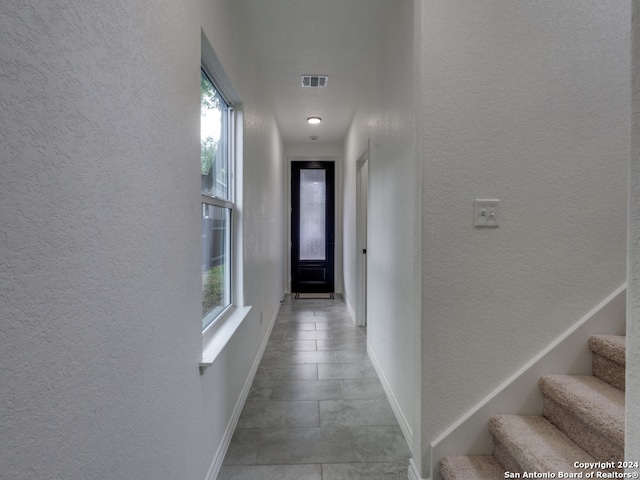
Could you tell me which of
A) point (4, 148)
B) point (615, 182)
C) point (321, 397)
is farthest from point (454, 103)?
point (321, 397)

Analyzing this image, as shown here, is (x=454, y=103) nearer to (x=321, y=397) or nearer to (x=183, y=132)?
(x=183, y=132)

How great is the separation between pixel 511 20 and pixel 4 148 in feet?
6.05

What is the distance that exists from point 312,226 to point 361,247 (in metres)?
1.83

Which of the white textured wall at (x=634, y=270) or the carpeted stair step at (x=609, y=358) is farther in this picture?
the carpeted stair step at (x=609, y=358)

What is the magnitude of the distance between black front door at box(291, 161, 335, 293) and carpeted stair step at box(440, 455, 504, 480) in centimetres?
456

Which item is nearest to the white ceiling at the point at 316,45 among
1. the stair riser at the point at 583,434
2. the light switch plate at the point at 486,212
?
the light switch plate at the point at 486,212

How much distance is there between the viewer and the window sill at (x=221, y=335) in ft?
4.89

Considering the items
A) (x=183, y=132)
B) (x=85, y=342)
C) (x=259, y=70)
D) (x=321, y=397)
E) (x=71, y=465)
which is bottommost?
(x=321, y=397)

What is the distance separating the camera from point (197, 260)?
1.40 m

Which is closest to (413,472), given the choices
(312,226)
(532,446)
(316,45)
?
(532,446)

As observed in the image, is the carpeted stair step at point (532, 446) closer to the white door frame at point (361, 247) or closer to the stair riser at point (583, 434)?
the stair riser at point (583, 434)

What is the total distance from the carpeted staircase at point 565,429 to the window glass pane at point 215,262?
135cm

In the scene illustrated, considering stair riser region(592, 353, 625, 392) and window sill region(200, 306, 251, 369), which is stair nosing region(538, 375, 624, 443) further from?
window sill region(200, 306, 251, 369)

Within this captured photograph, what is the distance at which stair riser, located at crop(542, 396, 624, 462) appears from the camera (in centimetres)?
115
